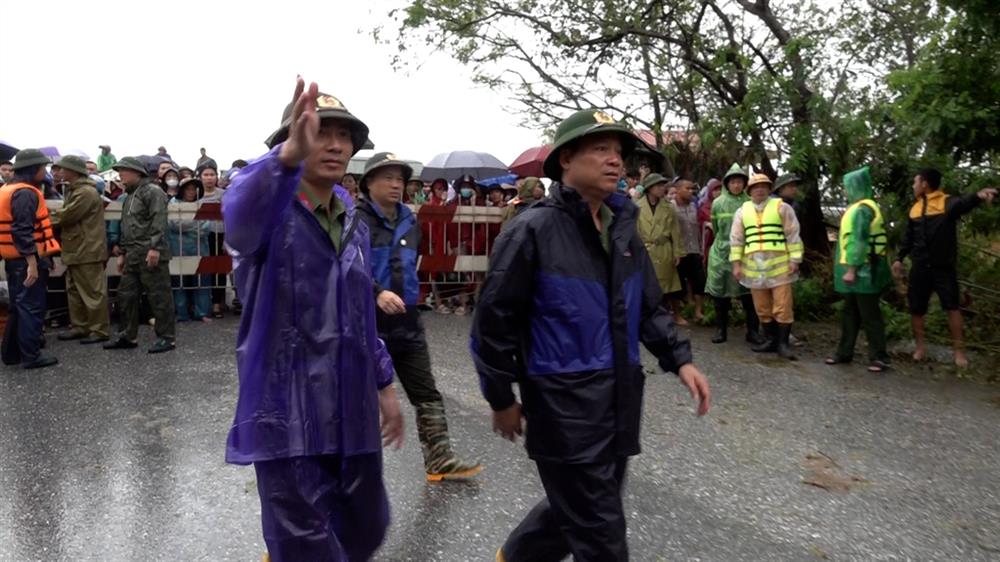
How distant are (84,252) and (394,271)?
596 centimetres

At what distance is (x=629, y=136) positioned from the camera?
329 cm

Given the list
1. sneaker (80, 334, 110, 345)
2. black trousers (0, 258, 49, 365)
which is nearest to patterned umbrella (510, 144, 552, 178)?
sneaker (80, 334, 110, 345)

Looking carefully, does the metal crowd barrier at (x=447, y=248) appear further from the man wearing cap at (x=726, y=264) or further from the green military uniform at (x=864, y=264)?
the green military uniform at (x=864, y=264)

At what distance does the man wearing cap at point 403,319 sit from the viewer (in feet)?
17.1

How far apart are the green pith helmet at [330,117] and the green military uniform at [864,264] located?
6677mm

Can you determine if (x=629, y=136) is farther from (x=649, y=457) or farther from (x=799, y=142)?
(x=799, y=142)

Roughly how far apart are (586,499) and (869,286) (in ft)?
21.5

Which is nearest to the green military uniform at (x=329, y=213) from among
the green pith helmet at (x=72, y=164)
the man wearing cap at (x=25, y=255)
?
the man wearing cap at (x=25, y=255)

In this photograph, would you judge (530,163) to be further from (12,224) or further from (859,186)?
(12,224)

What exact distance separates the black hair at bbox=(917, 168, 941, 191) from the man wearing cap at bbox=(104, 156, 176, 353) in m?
7.61

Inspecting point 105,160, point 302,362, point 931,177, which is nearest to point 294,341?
point 302,362

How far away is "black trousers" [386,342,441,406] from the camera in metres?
5.22

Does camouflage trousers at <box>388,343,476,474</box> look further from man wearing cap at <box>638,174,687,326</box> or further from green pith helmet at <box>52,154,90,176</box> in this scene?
man wearing cap at <box>638,174,687,326</box>

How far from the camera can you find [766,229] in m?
9.26
